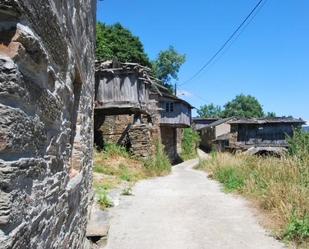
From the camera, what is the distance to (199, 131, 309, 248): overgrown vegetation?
721cm

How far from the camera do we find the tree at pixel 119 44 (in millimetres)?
33625

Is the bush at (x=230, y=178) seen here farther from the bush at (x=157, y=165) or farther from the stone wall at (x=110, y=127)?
the stone wall at (x=110, y=127)

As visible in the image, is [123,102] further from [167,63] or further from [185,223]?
[167,63]

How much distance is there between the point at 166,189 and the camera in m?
14.7

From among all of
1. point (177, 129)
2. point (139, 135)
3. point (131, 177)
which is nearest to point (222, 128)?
point (177, 129)

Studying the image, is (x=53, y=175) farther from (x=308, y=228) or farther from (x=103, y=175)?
(x=103, y=175)

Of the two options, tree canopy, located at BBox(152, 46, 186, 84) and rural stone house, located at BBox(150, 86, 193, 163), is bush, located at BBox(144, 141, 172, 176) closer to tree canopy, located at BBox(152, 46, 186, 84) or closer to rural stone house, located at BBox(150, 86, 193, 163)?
rural stone house, located at BBox(150, 86, 193, 163)

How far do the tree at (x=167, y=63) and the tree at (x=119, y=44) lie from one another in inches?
496

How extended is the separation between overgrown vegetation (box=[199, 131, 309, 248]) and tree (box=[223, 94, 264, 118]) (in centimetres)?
6638

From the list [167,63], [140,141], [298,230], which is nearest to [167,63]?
[167,63]

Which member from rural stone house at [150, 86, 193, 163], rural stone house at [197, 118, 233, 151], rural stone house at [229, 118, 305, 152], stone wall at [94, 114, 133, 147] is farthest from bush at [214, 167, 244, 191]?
rural stone house at [197, 118, 233, 151]

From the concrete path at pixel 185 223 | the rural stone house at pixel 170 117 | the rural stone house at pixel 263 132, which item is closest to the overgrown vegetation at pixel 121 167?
the concrete path at pixel 185 223

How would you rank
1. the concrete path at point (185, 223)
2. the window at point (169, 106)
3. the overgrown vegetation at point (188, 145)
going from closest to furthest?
the concrete path at point (185, 223) → the window at point (169, 106) → the overgrown vegetation at point (188, 145)

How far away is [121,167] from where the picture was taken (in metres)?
18.7
